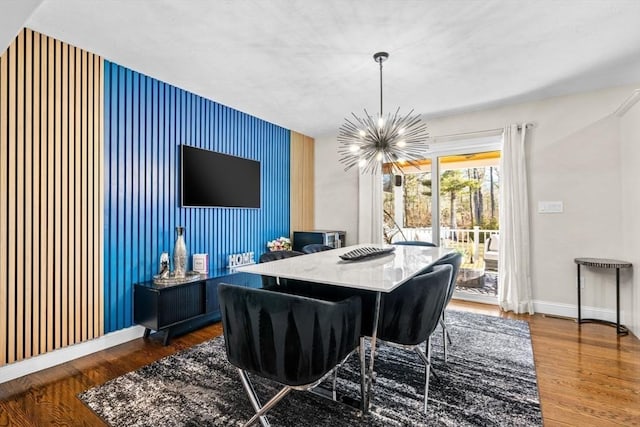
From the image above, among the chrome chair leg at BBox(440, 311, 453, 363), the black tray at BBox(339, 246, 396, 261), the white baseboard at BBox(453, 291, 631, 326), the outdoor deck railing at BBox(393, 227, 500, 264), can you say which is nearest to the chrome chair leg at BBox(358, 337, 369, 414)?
the black tray at BBox(339, 246, 396, 261)

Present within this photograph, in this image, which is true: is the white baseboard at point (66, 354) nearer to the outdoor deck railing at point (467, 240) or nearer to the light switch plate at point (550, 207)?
the outdoor deck railing at point (467, 240)

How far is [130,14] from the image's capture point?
2092 mm

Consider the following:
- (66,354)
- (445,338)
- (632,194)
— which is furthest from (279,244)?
(632,194)

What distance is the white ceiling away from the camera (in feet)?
6.74

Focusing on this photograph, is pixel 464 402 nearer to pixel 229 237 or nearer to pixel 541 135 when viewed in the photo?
pixel 229 237

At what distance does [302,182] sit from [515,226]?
10.2 ft

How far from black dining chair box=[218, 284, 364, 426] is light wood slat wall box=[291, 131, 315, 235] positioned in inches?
142

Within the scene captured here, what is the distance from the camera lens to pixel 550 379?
86.7 inches

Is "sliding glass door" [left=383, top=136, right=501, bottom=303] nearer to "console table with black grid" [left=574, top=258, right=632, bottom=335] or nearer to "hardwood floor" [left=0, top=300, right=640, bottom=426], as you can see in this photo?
"console table with black grid" [left=574, top=258, right=632, bottom=335]

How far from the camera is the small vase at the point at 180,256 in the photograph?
10.1 feet

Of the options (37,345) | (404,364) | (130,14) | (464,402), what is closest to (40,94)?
(130,14)

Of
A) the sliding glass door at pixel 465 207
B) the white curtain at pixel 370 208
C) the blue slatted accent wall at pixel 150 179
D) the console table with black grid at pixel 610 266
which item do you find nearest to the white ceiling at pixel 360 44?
the blue slatted accent wall at pixel 150 179

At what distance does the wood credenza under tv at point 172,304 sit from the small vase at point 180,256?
19 cm

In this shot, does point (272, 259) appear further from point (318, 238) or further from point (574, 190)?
point (574, 190)
